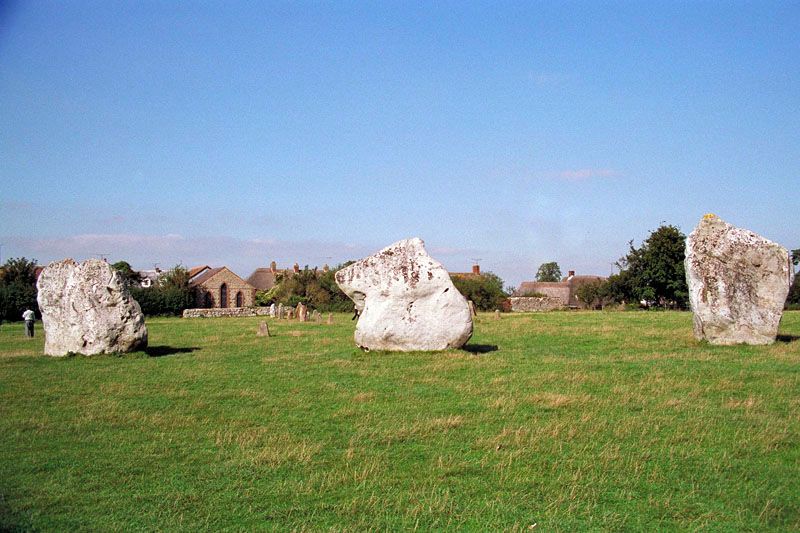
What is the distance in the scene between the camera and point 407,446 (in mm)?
10000

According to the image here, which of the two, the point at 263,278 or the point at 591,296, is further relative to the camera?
the point at 263,278

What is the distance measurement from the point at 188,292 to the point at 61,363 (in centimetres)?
5191

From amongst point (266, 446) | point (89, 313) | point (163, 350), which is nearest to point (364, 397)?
point (266, 446)

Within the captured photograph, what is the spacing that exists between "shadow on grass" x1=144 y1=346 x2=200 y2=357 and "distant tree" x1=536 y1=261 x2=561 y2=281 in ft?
399

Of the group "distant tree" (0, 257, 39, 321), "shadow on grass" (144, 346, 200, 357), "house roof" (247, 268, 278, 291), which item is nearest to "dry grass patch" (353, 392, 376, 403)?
"shadow on grass" (144, 346, 200, 357)

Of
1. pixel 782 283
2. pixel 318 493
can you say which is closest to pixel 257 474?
pixel 318 493

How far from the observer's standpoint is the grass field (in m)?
7.47

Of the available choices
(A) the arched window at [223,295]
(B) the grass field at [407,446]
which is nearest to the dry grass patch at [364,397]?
(B) the grass field at [407,446]

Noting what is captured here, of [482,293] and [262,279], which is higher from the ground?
[262,279]

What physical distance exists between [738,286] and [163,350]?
672 inches

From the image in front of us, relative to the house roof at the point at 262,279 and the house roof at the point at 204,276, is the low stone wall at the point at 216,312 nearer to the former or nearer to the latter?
the house roof at the point at 204,276

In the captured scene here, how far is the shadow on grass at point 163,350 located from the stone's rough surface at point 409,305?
19.6 feet

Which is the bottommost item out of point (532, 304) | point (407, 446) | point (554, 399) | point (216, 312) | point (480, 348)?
point (407, 446)

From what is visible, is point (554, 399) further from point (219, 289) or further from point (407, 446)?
point (219, 289)
